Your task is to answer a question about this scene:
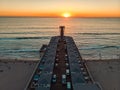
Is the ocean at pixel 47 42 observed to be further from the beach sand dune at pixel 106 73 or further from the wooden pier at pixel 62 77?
the wooden pier at pixel 62 77

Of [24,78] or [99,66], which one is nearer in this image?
[24,78]

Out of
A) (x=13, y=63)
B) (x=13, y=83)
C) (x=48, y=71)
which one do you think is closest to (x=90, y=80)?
(x=48, y=71)

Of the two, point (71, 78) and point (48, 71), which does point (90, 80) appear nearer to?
point (71, 78)

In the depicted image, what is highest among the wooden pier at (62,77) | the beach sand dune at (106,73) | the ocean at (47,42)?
the wooden pier at (62,77)

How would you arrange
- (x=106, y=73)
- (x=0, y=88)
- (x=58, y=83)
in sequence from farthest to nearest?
(x=106, y=73) < (x=0, y=88) < (x=58, y=83)

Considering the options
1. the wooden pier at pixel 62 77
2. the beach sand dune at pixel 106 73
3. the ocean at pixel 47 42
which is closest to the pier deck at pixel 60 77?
the wooden pier at pixel 62 77

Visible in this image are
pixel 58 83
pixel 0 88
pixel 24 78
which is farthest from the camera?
pixel 24 78

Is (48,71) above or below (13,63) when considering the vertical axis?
above
